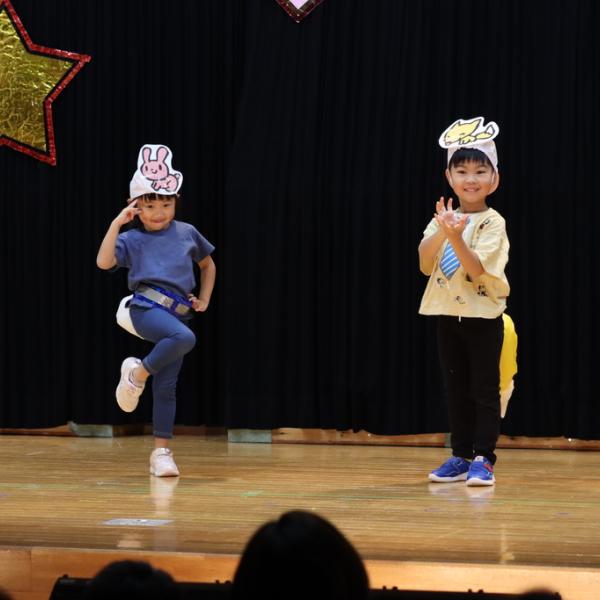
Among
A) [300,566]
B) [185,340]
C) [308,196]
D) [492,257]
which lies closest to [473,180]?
[492,257]

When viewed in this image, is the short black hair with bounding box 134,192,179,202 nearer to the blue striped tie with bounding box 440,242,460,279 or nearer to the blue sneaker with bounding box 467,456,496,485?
the blue striped tie with bounding box 440,242,460,279

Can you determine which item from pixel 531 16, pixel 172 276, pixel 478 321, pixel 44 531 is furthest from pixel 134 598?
pixel 531 16

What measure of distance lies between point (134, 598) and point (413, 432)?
155 inches

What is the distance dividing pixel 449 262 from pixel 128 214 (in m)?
1.18

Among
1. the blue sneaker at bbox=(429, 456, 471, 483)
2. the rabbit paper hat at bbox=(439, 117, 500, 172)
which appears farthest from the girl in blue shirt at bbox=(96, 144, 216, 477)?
the rabbit paper hat at bbox=(439, 117, 500, 172)

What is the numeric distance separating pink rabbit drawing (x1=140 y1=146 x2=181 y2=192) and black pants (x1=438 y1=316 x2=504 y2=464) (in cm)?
113

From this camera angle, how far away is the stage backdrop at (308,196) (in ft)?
16.2

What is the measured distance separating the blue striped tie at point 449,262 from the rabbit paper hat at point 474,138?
33 cm

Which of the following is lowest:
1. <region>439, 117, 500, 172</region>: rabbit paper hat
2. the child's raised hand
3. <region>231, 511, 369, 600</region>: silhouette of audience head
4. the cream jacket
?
→ <region>231, 511, 369, 600</region>: silhouette of audience head

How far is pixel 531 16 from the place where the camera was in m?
5.00

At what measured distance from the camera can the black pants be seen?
375 cm

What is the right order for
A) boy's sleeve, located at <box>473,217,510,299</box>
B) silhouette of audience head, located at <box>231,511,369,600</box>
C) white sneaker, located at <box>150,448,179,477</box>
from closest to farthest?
silhouette of audience head, located at <box>231,511,369,600</box>
boy's sleeve, located at <box>473,217,510,299</box>
white sneaker, located at <box>150,448,179,477</box>

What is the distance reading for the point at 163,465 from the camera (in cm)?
404

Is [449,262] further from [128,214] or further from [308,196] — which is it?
[308,196]
